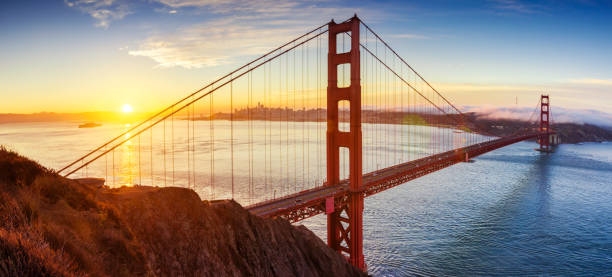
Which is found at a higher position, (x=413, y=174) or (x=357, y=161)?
(x=357, y=161)

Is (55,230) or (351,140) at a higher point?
(351,140)

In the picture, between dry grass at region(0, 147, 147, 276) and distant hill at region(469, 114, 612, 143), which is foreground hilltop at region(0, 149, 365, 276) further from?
distant hill at region(469, 114, 612, 143)

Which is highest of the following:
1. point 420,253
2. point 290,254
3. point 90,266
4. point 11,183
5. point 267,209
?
point 11,183

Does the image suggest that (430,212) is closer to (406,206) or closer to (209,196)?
(406,206)

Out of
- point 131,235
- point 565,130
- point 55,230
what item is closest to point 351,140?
point 131,235

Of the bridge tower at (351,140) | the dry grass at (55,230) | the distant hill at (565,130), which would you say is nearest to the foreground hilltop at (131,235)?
the dry grass at (55,230)

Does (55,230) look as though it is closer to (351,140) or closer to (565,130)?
(351,140)

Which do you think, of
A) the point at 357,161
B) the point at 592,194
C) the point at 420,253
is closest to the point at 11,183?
the point at 357,161

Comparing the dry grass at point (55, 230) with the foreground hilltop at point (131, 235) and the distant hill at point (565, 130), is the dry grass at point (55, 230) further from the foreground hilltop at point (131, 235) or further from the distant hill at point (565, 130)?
the distant hill at point (565, 130)
